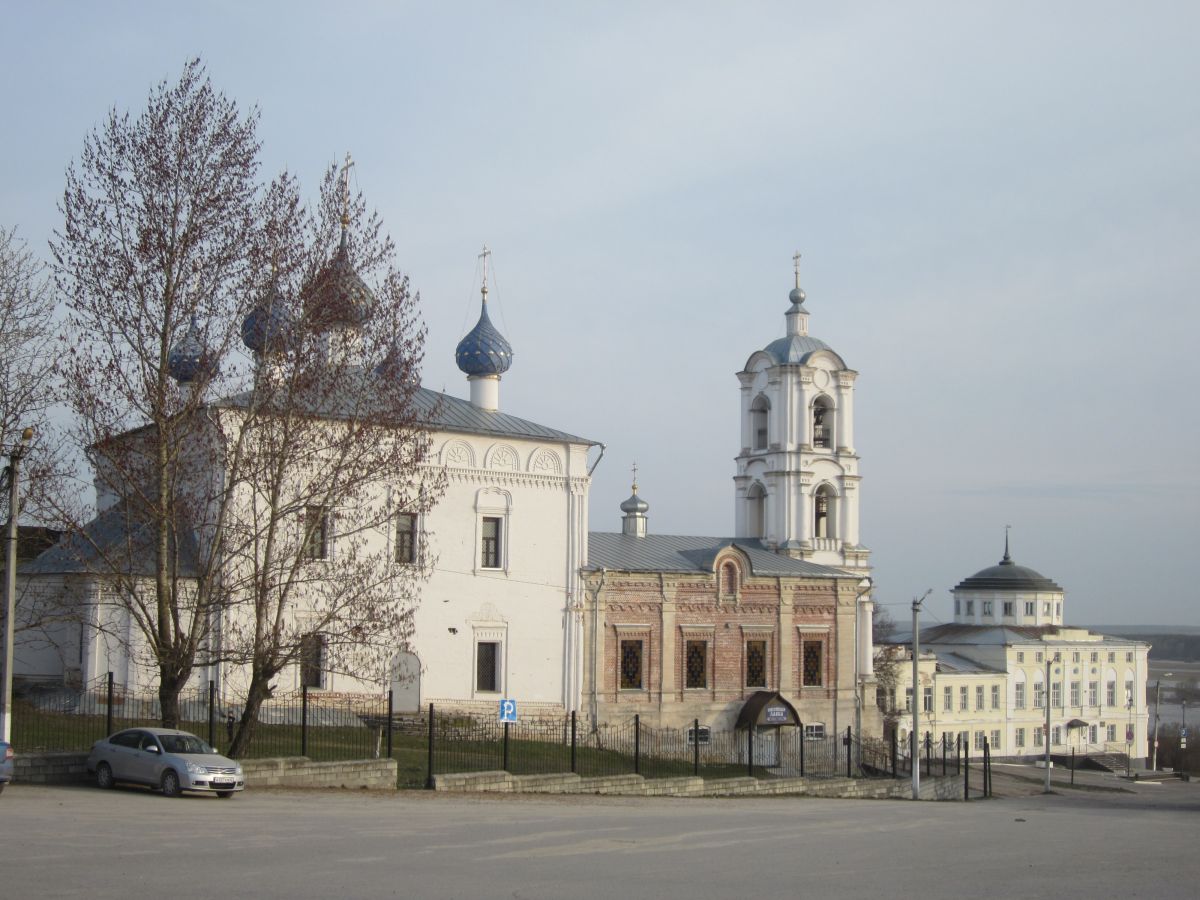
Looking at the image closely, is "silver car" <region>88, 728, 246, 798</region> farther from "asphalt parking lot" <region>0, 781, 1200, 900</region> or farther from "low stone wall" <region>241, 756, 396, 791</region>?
"low stone wall" <region>241, 756, 396, 791</region>

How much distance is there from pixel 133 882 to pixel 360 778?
10.9 metres

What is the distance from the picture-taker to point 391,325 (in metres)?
24.7

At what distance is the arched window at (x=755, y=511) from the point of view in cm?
4616

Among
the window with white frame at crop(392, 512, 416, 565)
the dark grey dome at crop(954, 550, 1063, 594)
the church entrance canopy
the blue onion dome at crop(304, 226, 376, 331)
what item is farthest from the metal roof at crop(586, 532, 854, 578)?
the dark grey dome at crop(954, 550, 1063, 594)

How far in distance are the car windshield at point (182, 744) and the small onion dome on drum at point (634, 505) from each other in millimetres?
23954

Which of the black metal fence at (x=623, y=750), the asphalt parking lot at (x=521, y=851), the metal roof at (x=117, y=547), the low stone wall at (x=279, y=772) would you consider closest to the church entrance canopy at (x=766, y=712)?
the black metal fence at (x=623, y=750)

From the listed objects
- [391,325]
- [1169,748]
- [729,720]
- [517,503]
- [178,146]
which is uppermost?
[178,146]

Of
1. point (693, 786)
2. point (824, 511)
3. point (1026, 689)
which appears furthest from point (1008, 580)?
point (693, 786)

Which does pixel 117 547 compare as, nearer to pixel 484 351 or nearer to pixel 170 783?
pixel 170 783

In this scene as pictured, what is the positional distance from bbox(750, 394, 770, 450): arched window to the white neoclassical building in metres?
21.7

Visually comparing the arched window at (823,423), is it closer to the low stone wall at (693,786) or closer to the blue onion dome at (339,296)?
the low stone wall at (693,786)

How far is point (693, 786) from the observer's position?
28531mm

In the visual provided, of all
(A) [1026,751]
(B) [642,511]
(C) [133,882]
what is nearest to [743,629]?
(B) [642,511]

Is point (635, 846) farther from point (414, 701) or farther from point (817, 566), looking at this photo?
point (817, 566)
